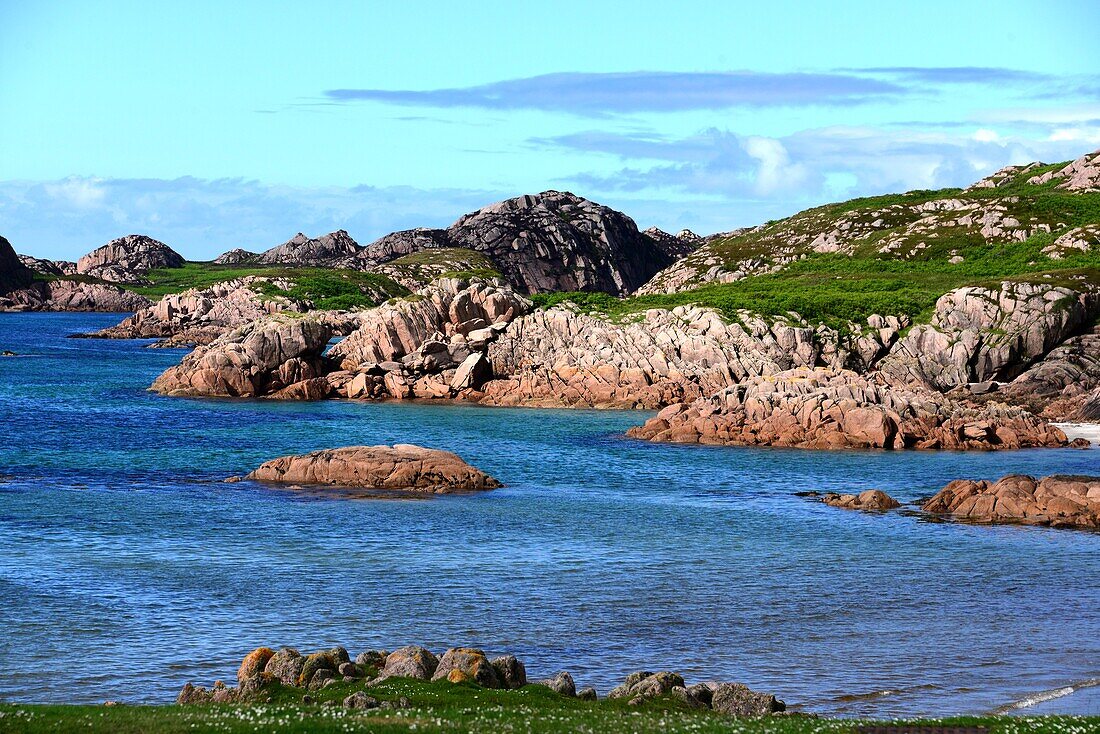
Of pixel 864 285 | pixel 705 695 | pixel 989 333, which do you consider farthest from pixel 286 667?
pixel 864 285

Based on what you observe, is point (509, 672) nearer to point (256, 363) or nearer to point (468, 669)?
point (468, 669)

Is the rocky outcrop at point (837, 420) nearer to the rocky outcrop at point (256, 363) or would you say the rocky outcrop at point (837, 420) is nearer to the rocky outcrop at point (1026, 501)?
the rocky outcrop at point (1026, 501)

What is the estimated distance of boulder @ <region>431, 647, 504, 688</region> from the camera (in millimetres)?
26094

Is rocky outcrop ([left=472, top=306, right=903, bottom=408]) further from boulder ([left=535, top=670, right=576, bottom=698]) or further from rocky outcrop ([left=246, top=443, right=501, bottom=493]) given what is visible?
boulder ([left=535, top=670, right=576, bottom=698])

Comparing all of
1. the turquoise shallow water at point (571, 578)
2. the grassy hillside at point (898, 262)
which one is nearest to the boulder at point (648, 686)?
the turquoise shallow water at point (571, 578)

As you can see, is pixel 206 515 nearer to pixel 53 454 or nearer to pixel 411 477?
pixel 411 477

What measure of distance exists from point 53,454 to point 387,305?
180 ft

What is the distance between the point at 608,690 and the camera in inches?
1125

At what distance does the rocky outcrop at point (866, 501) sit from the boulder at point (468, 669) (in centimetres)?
3456

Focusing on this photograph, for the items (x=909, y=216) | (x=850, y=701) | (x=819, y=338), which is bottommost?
(x=850, y=701)

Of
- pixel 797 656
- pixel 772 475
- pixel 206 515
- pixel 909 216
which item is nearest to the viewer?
pixel 797 656

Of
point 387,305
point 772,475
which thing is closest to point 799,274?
point 387,305

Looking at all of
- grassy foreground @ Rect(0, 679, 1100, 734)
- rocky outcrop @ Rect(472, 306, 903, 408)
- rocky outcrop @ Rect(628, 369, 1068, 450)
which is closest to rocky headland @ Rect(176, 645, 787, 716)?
grassy foreground @ Rect(0, 679, 1100, 734)

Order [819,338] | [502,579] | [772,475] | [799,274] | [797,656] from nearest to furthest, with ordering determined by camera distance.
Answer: [797,656], [502,579], [772,475], [819,338], [799,274]
